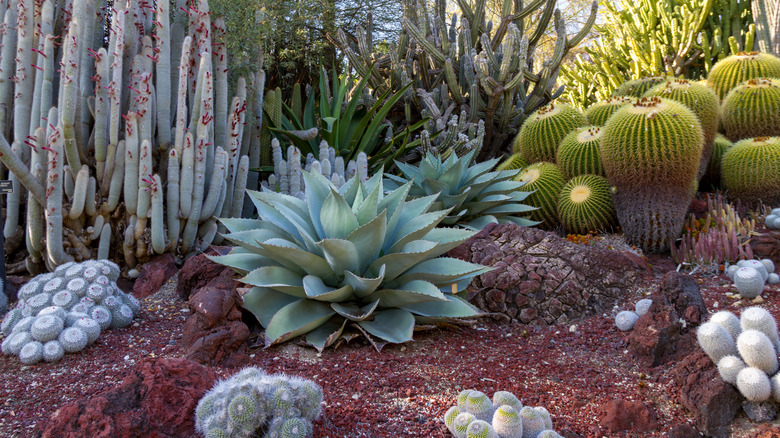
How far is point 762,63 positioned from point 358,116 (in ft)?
14.9

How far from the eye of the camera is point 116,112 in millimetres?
3662

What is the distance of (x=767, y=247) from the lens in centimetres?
388

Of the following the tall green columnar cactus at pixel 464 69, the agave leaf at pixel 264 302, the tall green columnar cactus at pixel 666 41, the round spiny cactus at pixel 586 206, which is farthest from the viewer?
the tall green columnar cactus at pixel 666 41

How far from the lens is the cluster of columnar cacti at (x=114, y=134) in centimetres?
359

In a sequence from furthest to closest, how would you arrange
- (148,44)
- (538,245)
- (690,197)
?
(690,197), (148,44), (538,245)

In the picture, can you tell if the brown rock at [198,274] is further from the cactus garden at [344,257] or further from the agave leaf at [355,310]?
the agave leaf at [355,310]

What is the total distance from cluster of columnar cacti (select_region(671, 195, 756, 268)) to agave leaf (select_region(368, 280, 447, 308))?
2261 mm

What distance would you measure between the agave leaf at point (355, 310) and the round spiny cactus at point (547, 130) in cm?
341

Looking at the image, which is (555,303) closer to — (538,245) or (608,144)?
(538,245)

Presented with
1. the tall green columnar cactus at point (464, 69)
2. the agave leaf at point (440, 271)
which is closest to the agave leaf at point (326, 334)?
the agave leaf at point (440, 271)

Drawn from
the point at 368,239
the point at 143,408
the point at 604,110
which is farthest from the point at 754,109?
the point at 143,408

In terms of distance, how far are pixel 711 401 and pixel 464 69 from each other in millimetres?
5534

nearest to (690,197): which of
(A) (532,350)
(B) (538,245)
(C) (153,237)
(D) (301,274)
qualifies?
(B) (538,245)

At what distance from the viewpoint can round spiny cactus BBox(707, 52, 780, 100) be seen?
6164 millimetres
